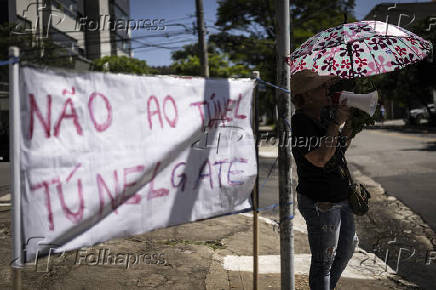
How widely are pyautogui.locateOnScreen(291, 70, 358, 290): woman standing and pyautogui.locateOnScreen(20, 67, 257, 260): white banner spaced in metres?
0.35

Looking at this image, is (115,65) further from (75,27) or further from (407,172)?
(407,172)

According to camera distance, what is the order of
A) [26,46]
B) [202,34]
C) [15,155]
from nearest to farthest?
[15,155] < [202,34] < [26,46]

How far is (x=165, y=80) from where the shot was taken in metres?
2.33

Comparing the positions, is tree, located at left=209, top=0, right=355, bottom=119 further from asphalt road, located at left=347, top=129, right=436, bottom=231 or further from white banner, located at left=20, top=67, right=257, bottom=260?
A: white banner, located at left=20, top=67, right=257, bottom=260

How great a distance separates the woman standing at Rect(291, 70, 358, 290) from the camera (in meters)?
2.48

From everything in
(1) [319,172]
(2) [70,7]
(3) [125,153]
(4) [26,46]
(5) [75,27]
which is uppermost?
(2) [70,7]

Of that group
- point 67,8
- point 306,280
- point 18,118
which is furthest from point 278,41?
point 67,8

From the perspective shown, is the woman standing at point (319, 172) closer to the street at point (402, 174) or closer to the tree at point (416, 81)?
the street at point (402, 174)

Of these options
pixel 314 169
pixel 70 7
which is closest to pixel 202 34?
pixel 314 169

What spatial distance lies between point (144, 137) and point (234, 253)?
2.60 m

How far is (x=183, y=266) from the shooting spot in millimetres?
3949

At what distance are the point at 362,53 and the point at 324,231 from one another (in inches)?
73.4

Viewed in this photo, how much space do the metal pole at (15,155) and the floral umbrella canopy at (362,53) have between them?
7.52 ft

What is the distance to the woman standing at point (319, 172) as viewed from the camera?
248cm
